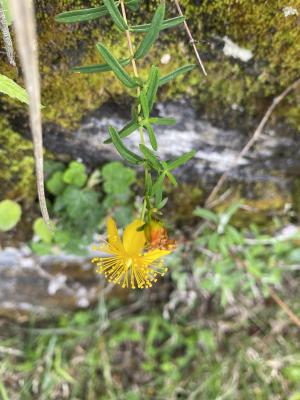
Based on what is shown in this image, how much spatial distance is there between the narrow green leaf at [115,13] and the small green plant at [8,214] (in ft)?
2.62

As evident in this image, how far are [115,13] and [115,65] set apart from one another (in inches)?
3.9

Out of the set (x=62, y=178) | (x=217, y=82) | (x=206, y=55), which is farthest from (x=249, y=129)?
(x=62, y=178)

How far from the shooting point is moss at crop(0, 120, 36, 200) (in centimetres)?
134

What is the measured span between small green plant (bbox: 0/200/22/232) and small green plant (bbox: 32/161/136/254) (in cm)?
9

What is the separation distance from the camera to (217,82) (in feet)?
4.12

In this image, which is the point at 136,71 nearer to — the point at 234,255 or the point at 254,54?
the point at 254,54

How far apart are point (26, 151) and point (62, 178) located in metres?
0.14

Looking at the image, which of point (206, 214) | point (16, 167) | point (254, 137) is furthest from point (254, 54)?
point (16, 167)

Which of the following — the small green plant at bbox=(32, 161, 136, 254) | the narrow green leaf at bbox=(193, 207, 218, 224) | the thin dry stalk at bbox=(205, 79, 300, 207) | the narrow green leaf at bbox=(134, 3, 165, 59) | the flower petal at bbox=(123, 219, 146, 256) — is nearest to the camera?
the narrow green leaf at bbox=(134, 3, 165, 59)

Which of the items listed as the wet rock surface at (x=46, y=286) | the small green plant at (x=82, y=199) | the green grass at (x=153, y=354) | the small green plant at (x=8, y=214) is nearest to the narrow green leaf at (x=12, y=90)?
the small green plant at (x=82, y=199)

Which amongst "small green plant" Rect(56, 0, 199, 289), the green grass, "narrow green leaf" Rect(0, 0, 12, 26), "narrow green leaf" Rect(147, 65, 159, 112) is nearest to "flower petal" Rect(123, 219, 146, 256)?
"small green plant" Rect(56, 0, 199, 289)

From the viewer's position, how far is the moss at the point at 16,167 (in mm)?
1343

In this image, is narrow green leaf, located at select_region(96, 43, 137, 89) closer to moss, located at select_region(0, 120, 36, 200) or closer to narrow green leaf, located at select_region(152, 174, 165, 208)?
narrow green leaf, located at select_region(152, 174, 165, 208)

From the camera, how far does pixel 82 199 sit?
147 cm
